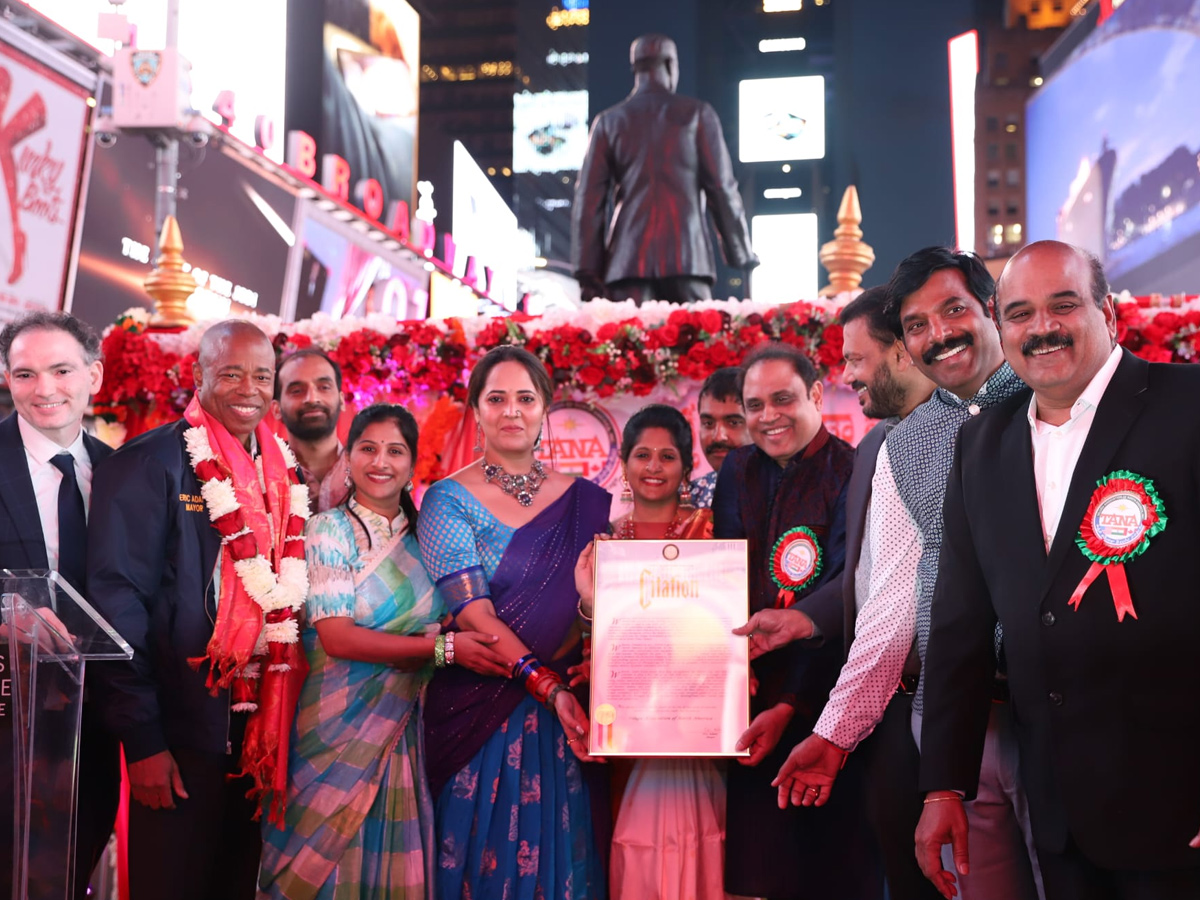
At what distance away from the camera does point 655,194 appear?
5.36 meters

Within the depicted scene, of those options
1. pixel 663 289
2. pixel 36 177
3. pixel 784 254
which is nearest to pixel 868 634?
pixel 663 289

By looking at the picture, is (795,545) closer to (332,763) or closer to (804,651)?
(804,651)

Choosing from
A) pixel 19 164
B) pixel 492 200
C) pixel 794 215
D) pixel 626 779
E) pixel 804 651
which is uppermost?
pixel 492 200

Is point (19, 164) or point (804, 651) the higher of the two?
point (19, 164)

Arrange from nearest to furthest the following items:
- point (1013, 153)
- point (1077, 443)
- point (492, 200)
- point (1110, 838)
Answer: point (1110, 838), point (1077, 443), point (1013, 153), point (492, 200)

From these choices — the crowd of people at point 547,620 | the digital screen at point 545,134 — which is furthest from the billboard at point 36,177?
the digital screen at point 545,134

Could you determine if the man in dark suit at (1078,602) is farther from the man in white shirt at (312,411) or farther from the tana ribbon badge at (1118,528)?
the man in white shirt at (312,411)

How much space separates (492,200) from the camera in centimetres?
2630

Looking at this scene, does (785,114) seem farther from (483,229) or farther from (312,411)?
(483,229)

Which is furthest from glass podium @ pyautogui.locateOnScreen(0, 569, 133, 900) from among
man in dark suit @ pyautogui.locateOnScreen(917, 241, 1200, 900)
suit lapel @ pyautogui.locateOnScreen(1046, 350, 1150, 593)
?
suit lapel @ pyautogui.locateOnScreen(1046, 350, 1150, 593)

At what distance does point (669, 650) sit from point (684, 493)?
0.68 metres

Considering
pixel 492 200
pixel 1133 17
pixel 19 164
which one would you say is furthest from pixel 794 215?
pixel 492 200

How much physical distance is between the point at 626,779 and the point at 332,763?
30.1 inches

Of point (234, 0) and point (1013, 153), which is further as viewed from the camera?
point (1013, 153)
